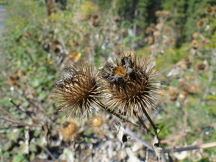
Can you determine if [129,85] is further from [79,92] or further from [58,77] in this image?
[58,77]

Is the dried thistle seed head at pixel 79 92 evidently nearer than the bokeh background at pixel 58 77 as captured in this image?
Yes

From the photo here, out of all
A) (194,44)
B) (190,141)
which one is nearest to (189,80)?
(194,44)

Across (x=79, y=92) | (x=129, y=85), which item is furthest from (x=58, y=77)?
(x=129, y=85)

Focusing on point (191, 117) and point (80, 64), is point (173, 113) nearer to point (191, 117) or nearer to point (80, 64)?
point (191, 117)

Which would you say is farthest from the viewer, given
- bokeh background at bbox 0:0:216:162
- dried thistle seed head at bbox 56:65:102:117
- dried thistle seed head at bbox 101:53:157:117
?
bokeh background at bbox 0:0:216:162

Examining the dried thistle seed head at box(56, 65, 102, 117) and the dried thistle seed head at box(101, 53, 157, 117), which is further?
the dried thistle seed head at box(56, 65, 102, 117)

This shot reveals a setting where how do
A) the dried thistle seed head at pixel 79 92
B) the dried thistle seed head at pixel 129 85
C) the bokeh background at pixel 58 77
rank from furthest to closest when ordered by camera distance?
1. the bokeh background at pixel 58 77
2. the dried thistle seed head at pixel 79 92
3. the dried thistle seed head at pixel 129 85
